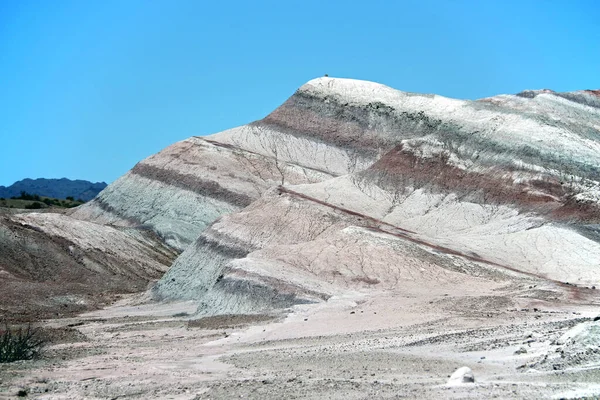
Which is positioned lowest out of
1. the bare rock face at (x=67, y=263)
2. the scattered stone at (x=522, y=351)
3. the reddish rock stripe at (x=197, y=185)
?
the scattered stone at (x=522, y=351)

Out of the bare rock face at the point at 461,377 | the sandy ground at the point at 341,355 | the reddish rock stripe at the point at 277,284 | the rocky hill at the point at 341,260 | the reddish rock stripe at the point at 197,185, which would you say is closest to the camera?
the bare rock face at the point at 461,377

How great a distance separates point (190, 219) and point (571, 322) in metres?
67.9

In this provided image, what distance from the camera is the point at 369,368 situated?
62.0 ft

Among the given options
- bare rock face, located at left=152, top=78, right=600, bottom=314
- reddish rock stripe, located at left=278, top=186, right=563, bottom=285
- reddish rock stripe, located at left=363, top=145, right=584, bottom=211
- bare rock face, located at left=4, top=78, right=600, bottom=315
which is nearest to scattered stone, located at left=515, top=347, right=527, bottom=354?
bare rock face, located at left=4, top=78, right=600, bottom=315

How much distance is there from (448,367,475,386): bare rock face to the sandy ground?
11.2 inches

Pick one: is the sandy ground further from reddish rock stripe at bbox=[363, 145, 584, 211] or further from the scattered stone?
reddish rock stripe at bbox=[363, 145, 584, 211]

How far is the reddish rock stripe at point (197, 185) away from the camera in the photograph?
89.2 m

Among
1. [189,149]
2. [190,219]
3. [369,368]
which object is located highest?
[189,149]

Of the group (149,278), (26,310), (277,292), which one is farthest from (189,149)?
(277,292)

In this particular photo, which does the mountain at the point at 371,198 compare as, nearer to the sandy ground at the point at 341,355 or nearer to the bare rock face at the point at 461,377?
the sandy ground at the point at 341,355

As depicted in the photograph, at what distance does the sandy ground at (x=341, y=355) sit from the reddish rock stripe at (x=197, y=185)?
50927mm

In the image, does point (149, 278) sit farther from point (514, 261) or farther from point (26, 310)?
point (514, 261)

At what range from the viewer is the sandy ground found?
53.6 feet

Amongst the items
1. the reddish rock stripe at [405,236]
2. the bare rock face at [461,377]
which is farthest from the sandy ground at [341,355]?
the reddish rock stripe at [405,236]
